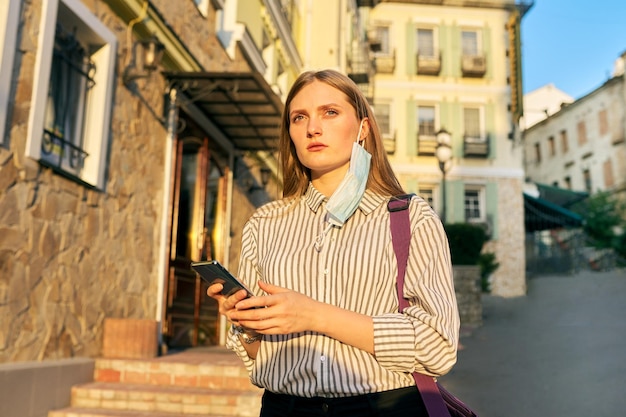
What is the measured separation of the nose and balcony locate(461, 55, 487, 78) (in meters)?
24.3

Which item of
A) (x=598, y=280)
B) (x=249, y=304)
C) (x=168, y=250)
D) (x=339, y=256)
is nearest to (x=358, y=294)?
(x=339, y=256)

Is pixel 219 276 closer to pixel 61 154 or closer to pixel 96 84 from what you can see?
pixel 61 154

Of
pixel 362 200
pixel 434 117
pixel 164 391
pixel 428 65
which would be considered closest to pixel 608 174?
pixel 434 117

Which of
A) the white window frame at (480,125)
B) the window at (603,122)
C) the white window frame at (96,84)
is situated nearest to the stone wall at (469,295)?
the white window frame at (96,84)

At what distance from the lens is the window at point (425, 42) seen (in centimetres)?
2555

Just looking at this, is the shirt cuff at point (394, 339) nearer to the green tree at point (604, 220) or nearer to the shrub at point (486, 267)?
the shrub at point (486, 267)

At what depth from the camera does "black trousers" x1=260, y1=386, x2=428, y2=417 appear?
1435 millimetres

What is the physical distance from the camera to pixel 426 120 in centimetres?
2481

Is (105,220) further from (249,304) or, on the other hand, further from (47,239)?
(249,304)

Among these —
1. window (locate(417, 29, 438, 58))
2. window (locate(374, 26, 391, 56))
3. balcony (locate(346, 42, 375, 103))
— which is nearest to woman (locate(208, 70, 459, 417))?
balcony (locate(346, 42, 375, 103))

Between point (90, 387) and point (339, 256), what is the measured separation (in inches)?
178

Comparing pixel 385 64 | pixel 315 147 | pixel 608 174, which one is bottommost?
pixel 315 147

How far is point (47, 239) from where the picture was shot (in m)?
5.12

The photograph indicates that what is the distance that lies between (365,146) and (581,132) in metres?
41.4
